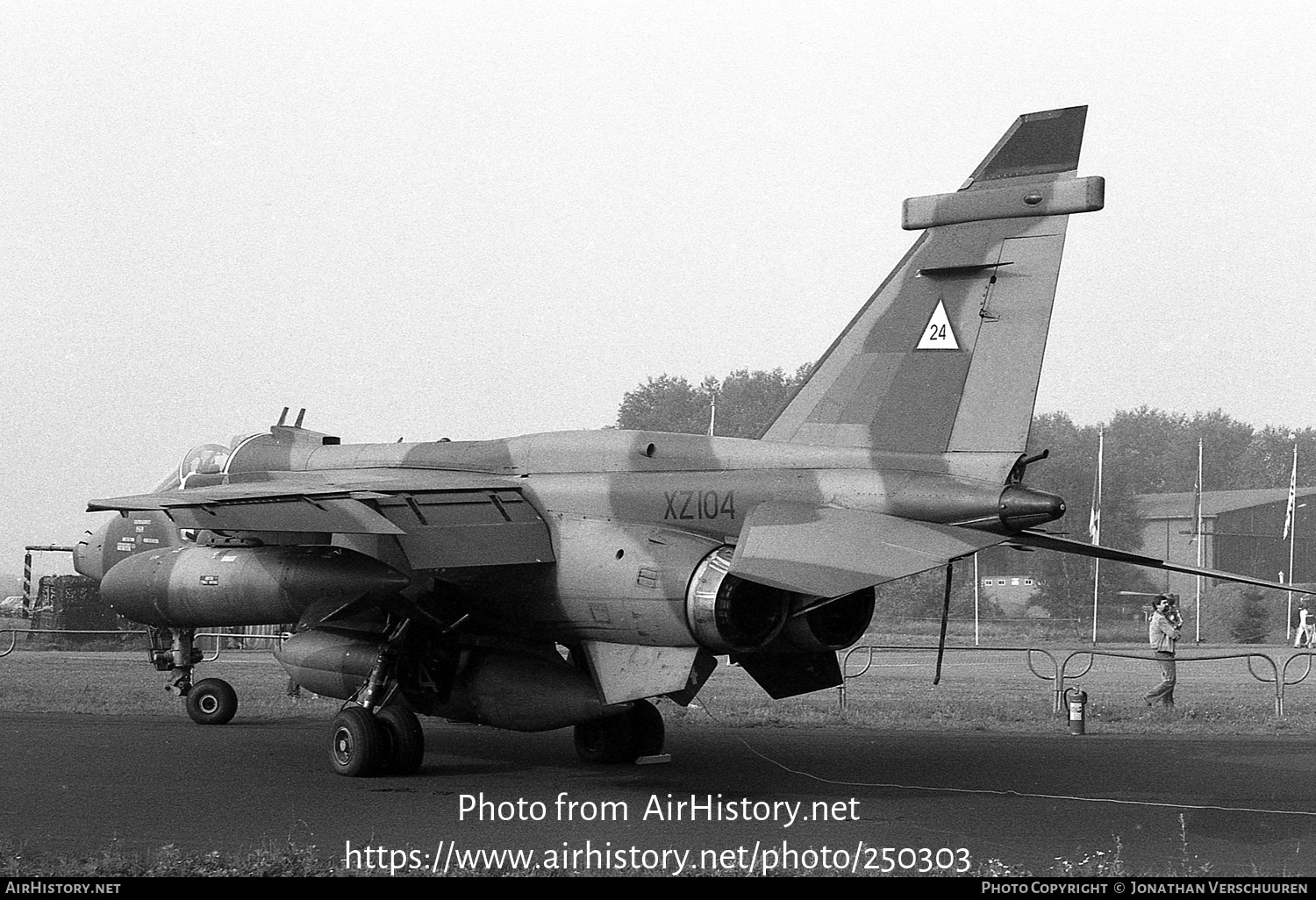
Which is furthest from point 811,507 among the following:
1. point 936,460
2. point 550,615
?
point 550,615

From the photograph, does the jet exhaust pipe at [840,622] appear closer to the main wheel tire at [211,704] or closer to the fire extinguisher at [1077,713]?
the fire extinguisher at [1077,713]

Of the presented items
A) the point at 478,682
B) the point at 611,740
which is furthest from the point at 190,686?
the point at 611,740

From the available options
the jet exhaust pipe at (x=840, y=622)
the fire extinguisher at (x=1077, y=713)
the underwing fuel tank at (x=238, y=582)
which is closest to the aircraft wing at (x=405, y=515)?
the underwing fuel tank at (x=238, y=582)

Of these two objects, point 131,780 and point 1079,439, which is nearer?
point 131,780

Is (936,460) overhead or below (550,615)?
overhead

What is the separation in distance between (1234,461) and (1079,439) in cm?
1878

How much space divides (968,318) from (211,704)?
967cm

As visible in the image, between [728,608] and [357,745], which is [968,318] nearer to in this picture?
[728,608]

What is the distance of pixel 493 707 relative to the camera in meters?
11.4

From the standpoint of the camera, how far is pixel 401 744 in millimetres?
11297

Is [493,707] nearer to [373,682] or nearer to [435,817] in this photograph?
[373,682]

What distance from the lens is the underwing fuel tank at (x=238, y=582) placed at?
467 inches

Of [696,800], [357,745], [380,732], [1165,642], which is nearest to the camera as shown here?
Answer: [696,800]

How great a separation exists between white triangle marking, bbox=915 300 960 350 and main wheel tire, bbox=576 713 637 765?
4579mm
